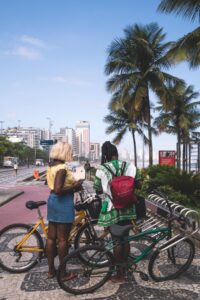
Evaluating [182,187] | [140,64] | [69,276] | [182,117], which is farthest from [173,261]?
[182,117]

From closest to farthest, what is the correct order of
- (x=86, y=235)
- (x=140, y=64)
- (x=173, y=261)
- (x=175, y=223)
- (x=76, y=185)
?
(x=76, y=185), (x=173, y=261), (x=86, y=235), (x=175, y=223), (x=140, y=64)

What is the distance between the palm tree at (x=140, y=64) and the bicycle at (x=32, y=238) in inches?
894

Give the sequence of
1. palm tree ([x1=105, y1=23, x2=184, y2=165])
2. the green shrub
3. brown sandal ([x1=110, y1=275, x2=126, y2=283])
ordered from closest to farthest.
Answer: brown sandal ([x1=110, y1=275, x2=126, y2=283])
the green shrub
palm tree ([x1=105, y1=23, x2=184, y2=165])

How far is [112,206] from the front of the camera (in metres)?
4.62

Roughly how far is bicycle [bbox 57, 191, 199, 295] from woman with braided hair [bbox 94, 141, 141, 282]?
0.08 metres

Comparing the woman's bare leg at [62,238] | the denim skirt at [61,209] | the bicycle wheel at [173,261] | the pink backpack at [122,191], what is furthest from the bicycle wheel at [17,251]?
the bicycle wheel at [173,261]

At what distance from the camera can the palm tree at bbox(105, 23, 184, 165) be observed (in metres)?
28.0

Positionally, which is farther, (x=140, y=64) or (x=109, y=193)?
(x=140, y=64)

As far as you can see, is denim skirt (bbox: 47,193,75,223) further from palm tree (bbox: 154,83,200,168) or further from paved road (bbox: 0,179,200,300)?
palm tree (bbox: 154,83,200,168)

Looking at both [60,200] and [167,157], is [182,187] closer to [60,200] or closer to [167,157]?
A: [60,200]

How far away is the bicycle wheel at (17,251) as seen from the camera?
5125 mm

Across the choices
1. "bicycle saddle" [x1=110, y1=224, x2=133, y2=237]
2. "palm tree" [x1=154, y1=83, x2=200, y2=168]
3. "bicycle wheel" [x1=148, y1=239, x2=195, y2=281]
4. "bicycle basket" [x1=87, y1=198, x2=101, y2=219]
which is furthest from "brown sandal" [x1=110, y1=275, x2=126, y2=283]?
"palm tree" [x1=154, y1=83, x2=200, y2=168]

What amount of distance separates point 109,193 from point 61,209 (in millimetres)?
612

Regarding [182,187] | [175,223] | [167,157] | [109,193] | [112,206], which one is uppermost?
[167,157]
